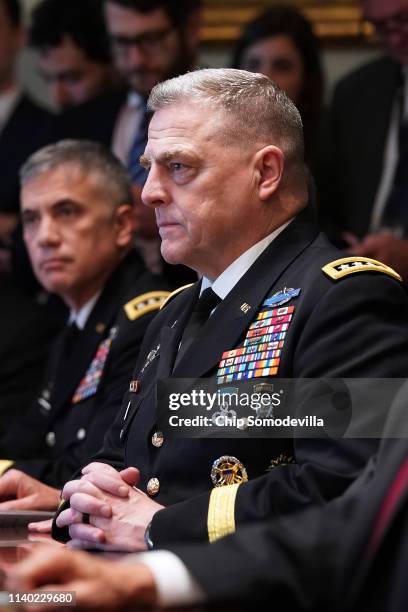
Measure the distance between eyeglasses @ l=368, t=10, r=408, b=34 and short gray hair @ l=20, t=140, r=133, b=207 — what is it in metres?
1.04

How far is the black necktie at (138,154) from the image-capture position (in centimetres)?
407

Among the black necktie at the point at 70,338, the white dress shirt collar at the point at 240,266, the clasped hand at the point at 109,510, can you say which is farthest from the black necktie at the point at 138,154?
the clasped hand at the point at 109,510

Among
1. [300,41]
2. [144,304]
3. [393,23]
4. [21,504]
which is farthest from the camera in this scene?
[300,41]

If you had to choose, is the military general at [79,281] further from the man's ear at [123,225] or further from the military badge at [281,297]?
the military badge at [281,297]

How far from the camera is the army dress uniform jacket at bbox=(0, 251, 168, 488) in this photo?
3.34 m

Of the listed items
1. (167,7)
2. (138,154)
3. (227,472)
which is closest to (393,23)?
(167,7)

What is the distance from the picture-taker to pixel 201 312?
8.95 feet

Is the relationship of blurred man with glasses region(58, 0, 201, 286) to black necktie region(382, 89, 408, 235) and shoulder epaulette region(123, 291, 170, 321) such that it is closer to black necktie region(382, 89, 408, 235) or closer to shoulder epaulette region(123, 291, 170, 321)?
shoulder epaulette region(123, 291, 170, 321)

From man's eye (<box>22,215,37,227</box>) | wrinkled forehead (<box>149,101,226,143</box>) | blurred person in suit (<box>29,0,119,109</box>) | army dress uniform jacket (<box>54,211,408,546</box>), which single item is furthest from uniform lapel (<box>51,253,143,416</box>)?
blurred person in suit (<box>29,0,119,109</box>)

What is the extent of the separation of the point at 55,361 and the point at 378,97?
1.51 m

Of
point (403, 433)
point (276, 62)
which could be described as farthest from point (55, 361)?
point (403, 433)

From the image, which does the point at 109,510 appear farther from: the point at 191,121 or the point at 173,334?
the point at 191,121

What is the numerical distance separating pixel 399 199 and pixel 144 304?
1.01 m

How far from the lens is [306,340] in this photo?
2.37 meters
